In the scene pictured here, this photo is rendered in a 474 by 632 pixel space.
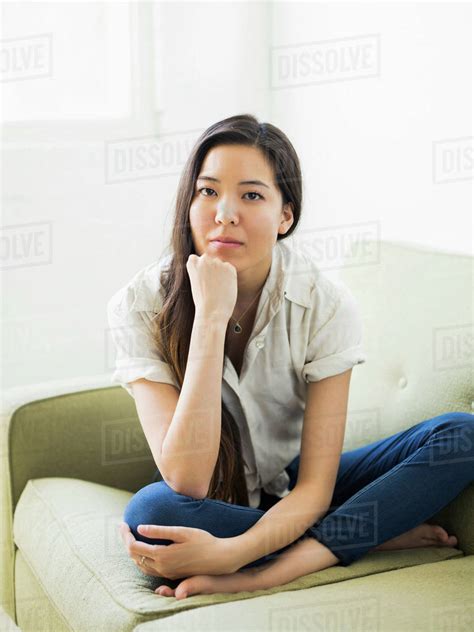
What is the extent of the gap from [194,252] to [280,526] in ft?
1.64

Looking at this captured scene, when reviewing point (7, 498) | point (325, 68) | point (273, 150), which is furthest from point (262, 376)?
point (325, 68)

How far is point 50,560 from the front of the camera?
1473 millimetres

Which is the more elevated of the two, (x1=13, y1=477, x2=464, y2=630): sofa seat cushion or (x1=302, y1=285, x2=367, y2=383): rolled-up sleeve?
(x1=302, y1=285, x2=367, y2=383): rolled-up sleeve

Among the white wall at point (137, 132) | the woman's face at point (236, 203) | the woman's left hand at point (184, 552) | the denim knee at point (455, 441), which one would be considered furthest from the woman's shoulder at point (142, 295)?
the white wall at point (137, 132)

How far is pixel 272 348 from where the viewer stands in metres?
1.54

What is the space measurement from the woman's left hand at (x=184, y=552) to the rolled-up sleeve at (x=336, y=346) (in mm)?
346

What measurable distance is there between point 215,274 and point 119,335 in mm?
198

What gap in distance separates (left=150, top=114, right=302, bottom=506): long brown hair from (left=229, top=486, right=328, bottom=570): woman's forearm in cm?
14

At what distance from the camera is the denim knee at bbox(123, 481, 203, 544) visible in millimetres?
1322

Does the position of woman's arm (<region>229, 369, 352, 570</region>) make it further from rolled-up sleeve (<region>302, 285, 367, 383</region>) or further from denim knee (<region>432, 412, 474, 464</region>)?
denim knee (<region>432, 412, 474, 464</region>)

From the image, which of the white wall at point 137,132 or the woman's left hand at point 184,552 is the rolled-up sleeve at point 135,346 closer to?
→ the woman's left hand at point 184,552

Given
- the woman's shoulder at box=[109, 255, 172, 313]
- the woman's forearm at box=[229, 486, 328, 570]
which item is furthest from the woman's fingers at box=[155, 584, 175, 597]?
the woman's shoulder at box=[109, 255, 172, 313]

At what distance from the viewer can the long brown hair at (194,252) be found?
1.47m

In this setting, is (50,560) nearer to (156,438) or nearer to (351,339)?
→ (156,438)
